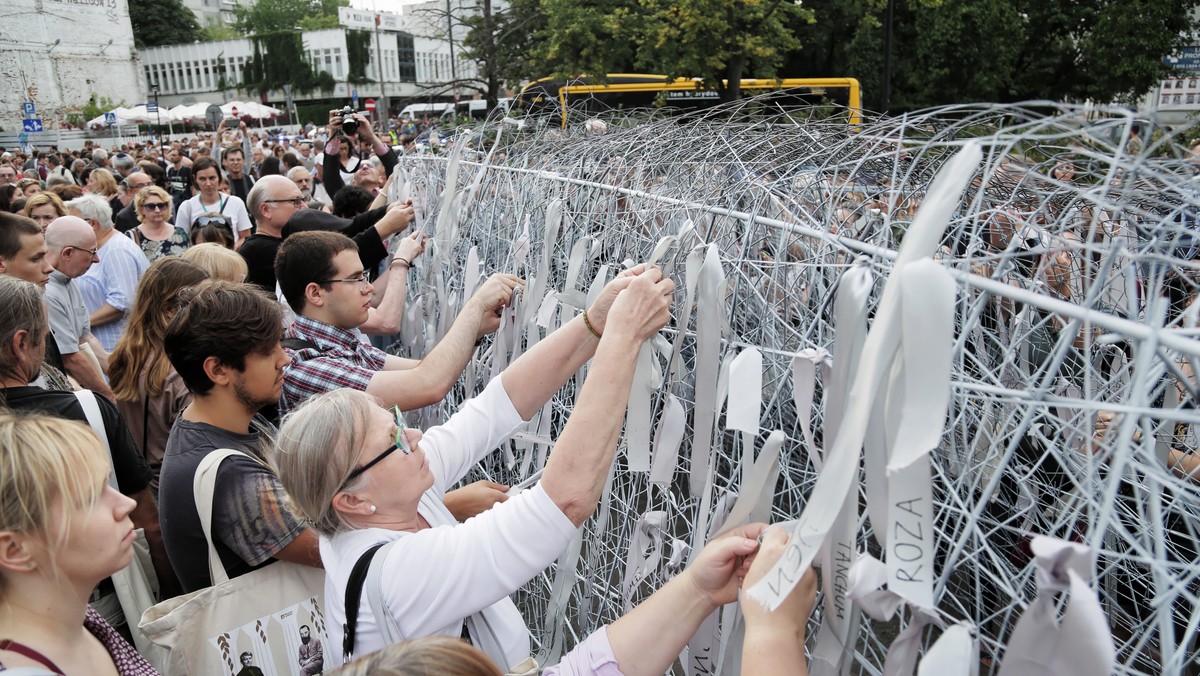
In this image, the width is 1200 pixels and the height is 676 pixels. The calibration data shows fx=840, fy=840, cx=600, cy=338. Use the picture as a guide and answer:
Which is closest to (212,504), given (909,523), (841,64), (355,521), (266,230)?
(355,521)

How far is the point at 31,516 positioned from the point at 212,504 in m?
0.45

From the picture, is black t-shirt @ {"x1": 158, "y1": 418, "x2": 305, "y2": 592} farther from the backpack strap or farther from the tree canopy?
the tree canopy

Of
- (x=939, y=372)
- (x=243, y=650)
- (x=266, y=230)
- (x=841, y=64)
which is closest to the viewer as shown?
(x=939, y=372)

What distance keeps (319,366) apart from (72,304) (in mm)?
1968

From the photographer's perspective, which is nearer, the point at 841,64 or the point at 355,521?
the point at 355,521

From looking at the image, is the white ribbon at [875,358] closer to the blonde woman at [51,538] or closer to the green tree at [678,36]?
the blonde woman at [51,538]

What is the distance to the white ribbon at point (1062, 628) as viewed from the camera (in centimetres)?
73

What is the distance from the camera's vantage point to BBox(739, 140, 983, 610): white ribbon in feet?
2.70

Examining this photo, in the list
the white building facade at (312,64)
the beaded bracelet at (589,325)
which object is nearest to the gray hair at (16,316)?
the beaded bracelet at (589,325)

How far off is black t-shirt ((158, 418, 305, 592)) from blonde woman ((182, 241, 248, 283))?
112cm

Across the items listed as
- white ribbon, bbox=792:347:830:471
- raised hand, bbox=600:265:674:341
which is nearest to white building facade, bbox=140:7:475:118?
raised hand, bbox=600:265:674:341

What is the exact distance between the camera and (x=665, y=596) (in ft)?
4.50

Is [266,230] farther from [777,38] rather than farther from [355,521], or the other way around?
[777,38]

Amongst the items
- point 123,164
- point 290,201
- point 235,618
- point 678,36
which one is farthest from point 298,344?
point 678,36
